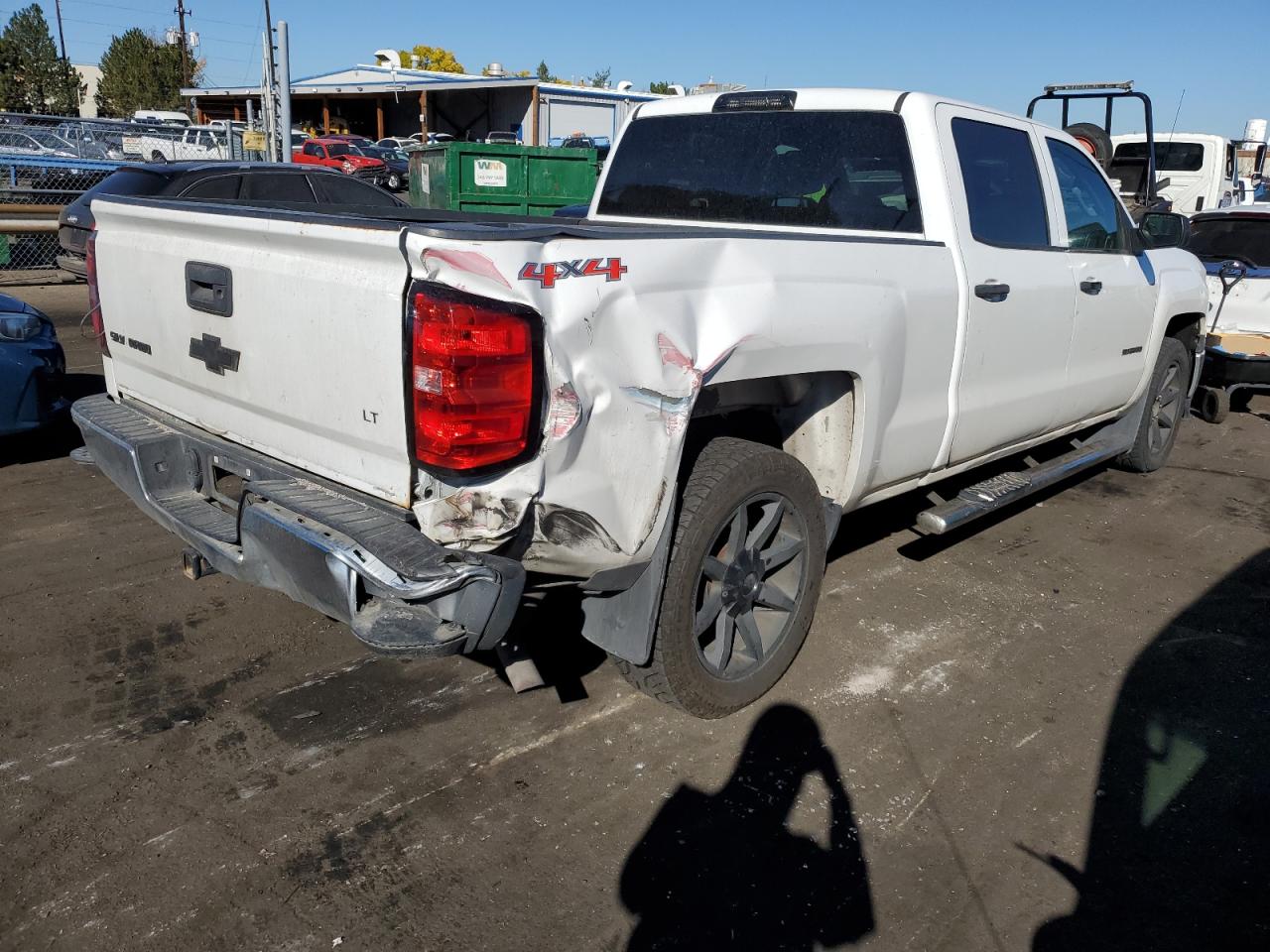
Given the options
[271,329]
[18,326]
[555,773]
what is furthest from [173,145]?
[555,773]

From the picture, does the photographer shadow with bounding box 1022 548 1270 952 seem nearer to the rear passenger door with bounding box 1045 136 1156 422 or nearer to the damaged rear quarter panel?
the rear passenger door with bounding box 1045 136 1156 422

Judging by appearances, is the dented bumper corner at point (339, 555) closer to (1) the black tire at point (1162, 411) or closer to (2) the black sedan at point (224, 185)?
(1) the black tire at point (1162, 411)

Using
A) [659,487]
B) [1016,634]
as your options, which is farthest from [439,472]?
[1016,634]

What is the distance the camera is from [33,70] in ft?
168

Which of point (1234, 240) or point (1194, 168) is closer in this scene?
point (1234, 240)

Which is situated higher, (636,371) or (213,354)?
(636,371)

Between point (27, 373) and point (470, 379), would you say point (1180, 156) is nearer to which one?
point (27, 373)

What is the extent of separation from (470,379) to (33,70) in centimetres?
6104

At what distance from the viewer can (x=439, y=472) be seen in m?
2.54

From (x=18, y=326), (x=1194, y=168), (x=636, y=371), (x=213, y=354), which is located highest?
(x=1194, y=168)

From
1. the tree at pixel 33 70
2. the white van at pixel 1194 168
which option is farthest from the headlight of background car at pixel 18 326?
the tree at pixel 33 70

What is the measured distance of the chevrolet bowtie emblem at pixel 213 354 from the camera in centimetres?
312

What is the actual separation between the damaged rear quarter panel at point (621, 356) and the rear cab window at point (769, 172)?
1.02 metres

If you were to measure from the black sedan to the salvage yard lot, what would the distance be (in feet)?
19.9
